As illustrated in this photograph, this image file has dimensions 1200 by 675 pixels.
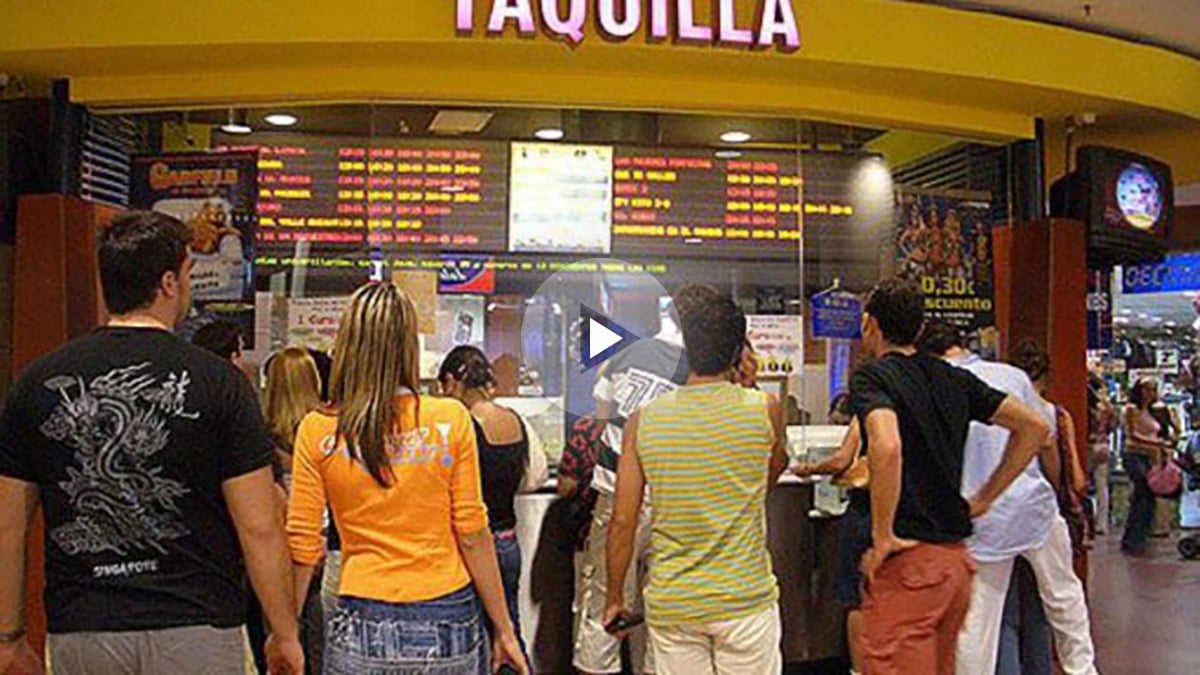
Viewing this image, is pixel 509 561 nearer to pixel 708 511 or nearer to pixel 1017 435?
pixel 708 511

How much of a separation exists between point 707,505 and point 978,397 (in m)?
0.93

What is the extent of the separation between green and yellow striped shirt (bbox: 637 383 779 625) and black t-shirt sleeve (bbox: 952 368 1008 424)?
0.67 m

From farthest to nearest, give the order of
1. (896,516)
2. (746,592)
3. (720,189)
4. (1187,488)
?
1. (1187,488)
2. (720,189)
3. (896,516)
4. (746,592)

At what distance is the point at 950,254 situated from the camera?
6.73 metres

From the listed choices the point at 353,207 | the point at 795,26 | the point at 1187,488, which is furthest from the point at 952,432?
the point at 1187,488

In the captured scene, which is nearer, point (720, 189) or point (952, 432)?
point (952, 432)

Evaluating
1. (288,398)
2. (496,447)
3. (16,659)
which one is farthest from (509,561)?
(16,659)

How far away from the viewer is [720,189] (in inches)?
252

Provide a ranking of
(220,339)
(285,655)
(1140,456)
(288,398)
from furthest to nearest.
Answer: (1140,456) < (220,339) < (288,398) < (285,655)

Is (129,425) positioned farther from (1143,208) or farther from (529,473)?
(1143,208)

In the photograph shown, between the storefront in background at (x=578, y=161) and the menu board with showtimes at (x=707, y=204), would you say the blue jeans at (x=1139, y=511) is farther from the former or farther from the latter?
the menu board with showtimes at (x=707, y=204)

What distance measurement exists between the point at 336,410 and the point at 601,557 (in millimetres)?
2458

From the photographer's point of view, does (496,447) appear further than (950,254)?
No
